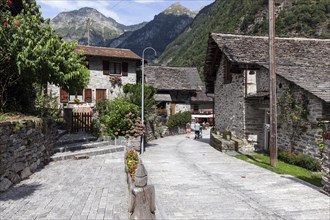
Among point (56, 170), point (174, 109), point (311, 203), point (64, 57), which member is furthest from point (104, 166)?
point (174, 109)

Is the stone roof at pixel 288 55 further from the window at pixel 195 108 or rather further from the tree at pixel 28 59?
the window at pixel 195 108

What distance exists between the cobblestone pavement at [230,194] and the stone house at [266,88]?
11.7 feet

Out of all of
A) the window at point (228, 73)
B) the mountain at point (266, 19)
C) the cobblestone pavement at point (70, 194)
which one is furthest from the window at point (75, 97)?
the mountain at point (266, 19)

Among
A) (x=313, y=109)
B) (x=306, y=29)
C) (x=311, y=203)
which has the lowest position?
(x=311, y=203)

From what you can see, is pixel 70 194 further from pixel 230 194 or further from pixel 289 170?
pixel 289 170

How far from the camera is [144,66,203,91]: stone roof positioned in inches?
1469

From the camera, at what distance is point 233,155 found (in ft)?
57.9

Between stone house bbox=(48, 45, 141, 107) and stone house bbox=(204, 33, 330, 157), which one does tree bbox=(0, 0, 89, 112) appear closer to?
stone house bbox=(204, 33, 330, 157)

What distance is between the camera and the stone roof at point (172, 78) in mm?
37312

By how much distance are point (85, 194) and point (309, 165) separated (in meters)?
10.2

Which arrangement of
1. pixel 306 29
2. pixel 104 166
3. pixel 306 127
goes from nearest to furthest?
1. pixel 104 166
2. pixel 306 127
3. pixel 306 29

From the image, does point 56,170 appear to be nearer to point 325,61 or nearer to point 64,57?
point 64,57

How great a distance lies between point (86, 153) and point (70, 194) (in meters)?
5.90

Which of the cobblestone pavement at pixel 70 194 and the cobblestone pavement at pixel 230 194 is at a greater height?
the cobblestone pavement at pixel 70 194
